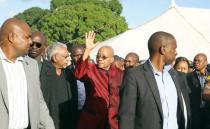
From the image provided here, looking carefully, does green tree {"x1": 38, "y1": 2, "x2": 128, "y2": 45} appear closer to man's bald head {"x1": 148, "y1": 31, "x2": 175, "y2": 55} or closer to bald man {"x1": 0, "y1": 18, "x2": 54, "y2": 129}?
man's bald head {"x1": 148, "y1": 31, "x2": 175, "y2": 55}

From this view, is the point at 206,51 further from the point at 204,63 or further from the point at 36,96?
the point at 36,96

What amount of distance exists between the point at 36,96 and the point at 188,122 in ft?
5.85

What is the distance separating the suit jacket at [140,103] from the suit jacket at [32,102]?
0.83m

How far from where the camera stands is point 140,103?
5.29 meters

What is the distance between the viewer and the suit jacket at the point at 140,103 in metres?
5.24

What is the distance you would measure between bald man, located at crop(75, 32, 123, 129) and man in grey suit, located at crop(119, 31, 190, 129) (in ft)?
6.11

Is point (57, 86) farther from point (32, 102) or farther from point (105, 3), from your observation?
point (105, 3)

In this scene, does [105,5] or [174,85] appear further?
[105,5]

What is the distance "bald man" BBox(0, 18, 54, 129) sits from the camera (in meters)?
4.62

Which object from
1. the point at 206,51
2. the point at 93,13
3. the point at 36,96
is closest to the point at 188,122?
the point at 36,96

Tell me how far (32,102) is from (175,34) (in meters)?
14.6

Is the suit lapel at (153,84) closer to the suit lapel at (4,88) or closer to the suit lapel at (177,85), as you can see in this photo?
the suit lapel at (177,85)

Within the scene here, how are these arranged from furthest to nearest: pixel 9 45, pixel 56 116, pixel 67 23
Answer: pixel 67 23 < pixel 56 116 < pixel 9 45

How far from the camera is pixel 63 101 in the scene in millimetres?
7609
